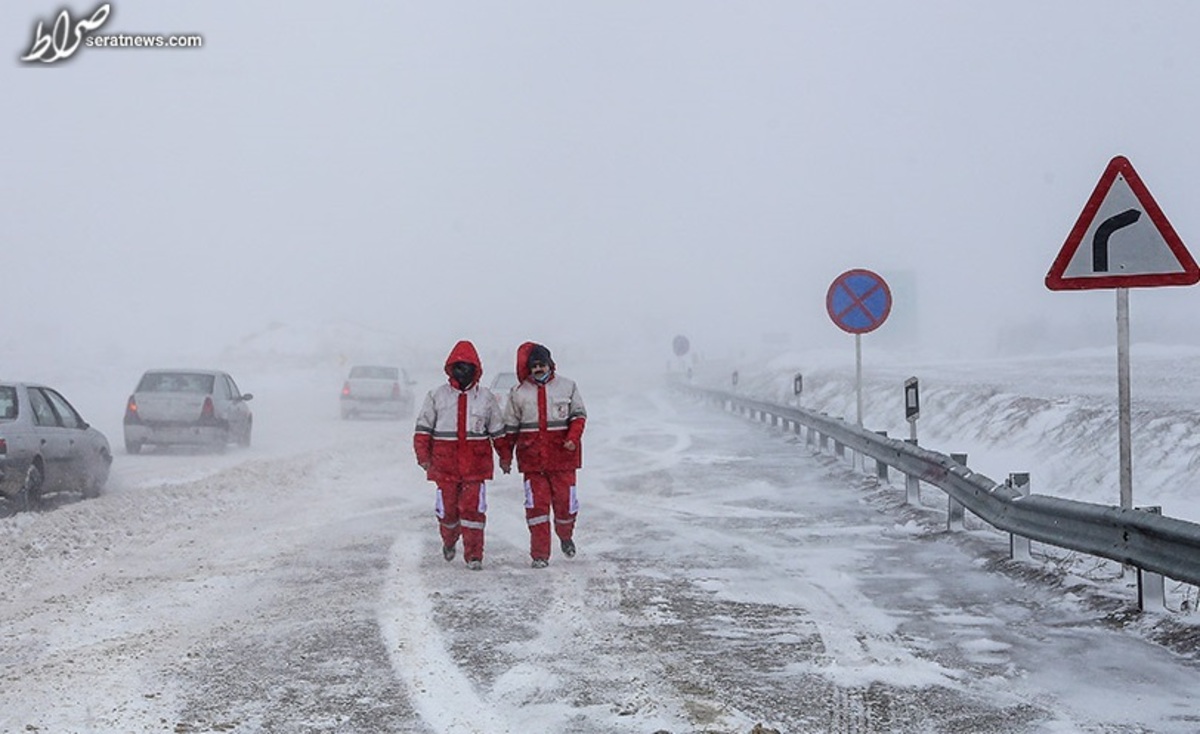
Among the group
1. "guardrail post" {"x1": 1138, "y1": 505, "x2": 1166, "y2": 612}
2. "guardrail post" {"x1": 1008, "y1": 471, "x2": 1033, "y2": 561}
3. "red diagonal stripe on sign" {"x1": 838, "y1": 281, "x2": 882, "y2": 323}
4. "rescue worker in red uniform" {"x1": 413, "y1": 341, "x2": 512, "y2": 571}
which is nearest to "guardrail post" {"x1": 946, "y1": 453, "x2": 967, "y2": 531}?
"guardrail post" {"x1": 1008, "y1": 471, "x2": 1033, "y2": 561}

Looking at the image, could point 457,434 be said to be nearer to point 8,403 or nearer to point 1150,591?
point 1150,591

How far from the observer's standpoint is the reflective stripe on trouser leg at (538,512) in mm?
9156

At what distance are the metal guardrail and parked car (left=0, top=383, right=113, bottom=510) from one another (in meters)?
8.74

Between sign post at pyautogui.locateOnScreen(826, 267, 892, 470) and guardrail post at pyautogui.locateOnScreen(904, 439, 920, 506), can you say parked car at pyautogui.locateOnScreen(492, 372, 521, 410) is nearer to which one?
sign post at pyautogui.locateOnScreen(826, 267, 892, 470)

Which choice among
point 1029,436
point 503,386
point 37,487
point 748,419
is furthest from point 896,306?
point 37,487

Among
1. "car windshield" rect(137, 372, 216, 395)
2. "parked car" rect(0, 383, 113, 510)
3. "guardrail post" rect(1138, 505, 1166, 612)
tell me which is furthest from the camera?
"car windshield" rect(137, 372, 216, 395)

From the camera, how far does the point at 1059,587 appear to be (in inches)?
306

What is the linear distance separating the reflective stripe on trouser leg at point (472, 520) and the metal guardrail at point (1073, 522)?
3.75 m

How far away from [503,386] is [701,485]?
1335 cm

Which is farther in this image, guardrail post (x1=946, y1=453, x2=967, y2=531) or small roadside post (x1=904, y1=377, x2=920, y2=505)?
small roadside post (x1=904, y1=377, x2=920, y2=505)

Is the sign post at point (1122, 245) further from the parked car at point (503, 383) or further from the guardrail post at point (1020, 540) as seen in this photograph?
the parked car at point (503, 383)

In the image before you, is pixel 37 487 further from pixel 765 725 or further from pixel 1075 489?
pixel 1075 489

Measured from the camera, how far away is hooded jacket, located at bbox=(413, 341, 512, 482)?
30.1ft

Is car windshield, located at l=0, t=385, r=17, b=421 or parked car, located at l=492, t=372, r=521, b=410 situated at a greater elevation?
car windshield, located at l=0, t=385, r=17, b=421
